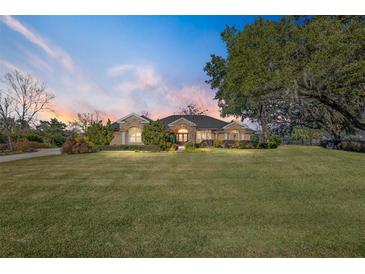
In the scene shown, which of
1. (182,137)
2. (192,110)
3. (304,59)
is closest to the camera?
(304,59)

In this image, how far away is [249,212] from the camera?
4.95m

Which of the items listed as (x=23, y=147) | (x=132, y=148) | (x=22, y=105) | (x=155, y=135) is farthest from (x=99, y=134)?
(x=22, y=105)

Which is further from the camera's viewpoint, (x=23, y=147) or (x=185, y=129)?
(x=185, y=129)

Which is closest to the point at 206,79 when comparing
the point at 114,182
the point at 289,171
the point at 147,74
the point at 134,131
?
the point at 134,131

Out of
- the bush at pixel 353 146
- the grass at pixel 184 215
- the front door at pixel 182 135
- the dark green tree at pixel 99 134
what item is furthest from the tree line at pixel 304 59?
the front door at pixel 182 135

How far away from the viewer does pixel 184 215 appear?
4832 millimetres

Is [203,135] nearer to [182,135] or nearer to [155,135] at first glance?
[182,135]

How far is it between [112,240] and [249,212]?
2834 millimetres

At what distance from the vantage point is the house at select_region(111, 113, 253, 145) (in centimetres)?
2948

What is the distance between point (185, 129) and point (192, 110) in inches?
339

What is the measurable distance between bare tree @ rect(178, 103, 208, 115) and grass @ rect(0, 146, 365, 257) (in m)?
31.5

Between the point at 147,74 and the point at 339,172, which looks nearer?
the point at 339,172
